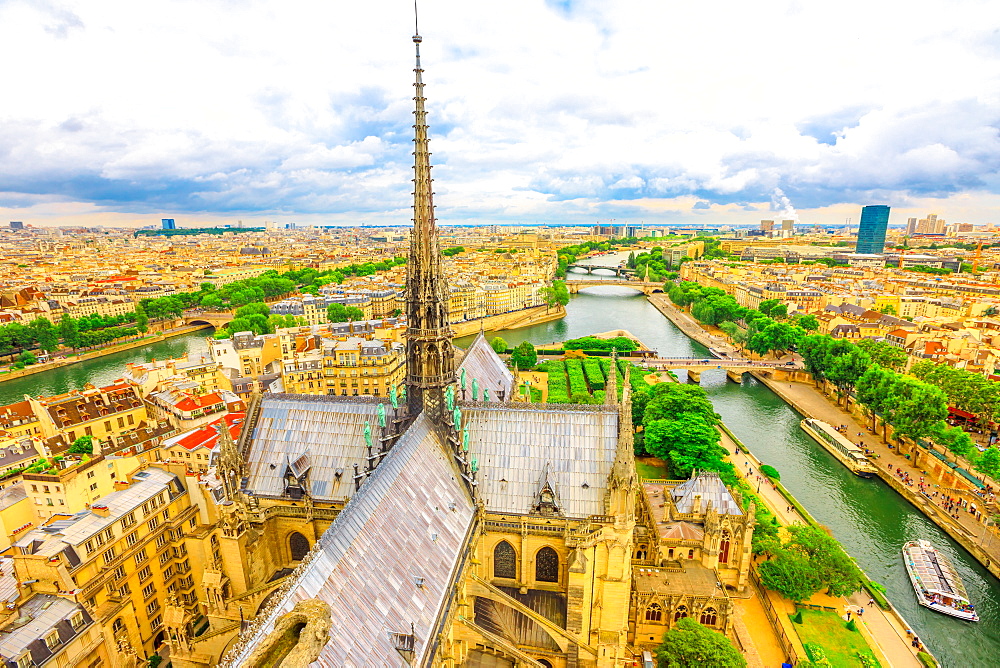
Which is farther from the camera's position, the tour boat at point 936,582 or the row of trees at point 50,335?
the row of trees at point 50,335

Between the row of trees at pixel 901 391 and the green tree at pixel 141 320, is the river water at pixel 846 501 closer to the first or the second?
the row of trees at pixel 901 391

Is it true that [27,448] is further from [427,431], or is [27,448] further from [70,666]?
[427,431]

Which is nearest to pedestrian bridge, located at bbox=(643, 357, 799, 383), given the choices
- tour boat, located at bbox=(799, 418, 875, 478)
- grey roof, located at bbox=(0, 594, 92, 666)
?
tour boat, located at bbox=(799, 418, 875, 478)

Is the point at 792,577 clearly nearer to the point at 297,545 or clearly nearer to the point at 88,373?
the point at 297,545

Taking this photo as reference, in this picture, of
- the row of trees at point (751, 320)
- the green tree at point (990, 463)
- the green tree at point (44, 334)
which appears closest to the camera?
the green tree at point (990, 463)

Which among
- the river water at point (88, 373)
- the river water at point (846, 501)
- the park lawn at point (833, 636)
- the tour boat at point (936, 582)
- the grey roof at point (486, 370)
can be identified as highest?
the grey roof at point (486, 370)

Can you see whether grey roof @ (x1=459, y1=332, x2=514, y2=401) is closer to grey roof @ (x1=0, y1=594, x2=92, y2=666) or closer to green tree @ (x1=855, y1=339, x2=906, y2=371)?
grey roof @ (x1=0, y1=594, x2=92, y2=666)

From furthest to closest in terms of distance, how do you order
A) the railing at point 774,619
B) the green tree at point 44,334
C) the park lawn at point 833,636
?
the green tree at point 44,334 < the park lawn at point 833,636 < the railing at point 774,619

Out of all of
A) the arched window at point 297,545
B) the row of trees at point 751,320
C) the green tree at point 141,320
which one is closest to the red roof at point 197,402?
the arched window at point 297,545

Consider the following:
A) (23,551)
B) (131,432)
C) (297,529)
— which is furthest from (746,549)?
(131,432)
